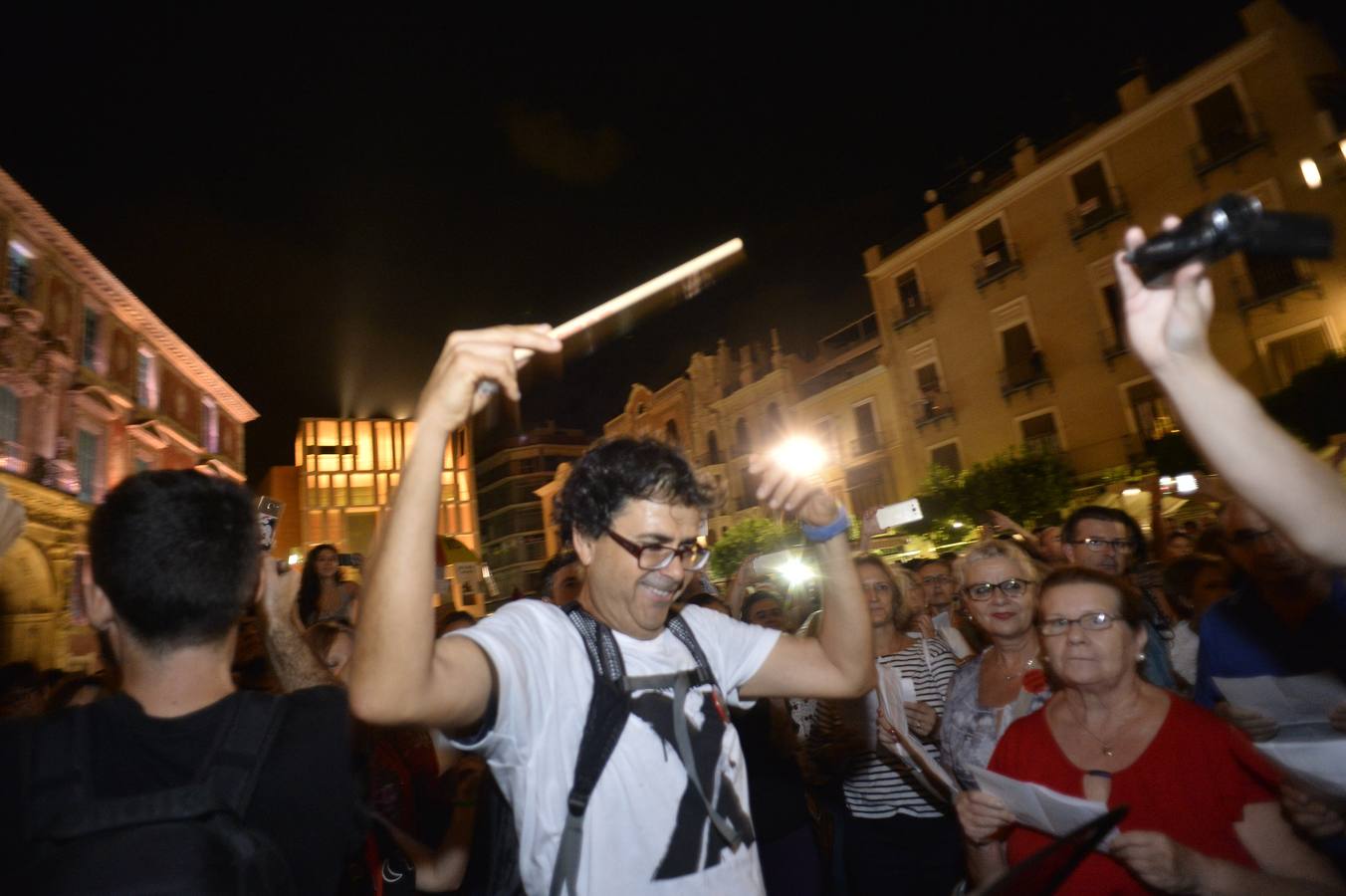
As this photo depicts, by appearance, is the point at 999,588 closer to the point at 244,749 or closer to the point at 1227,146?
the point at 244,749

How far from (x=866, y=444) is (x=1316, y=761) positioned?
27138mm

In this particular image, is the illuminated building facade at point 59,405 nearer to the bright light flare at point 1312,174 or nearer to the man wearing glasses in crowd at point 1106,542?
the man wearing glasses in crowd at point 1106,542

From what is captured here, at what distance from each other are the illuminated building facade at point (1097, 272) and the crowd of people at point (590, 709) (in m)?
14.0

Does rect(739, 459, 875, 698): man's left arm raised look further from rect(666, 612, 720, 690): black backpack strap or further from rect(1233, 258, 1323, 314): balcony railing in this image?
rect(1233, 258, 1323, 314): balcony railing

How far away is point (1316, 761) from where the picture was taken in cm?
192

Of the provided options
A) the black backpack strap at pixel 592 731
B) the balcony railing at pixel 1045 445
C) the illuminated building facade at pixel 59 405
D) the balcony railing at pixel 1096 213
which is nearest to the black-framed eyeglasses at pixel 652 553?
the black backpack strap at pixel 592 731

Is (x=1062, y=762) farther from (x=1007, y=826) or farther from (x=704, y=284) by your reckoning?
(x=704, y=284)

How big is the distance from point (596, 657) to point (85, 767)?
3.73 ft

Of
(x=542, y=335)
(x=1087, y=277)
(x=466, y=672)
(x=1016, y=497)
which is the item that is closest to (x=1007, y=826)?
(x=466, y=672)

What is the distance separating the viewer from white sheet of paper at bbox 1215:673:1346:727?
2680 mm

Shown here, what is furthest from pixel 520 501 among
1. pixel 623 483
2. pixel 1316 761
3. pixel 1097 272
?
pixel 1316 761

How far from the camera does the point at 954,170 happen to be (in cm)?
2658

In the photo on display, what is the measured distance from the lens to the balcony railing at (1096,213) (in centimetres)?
2119

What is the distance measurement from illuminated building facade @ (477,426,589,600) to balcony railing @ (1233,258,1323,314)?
6111cm
